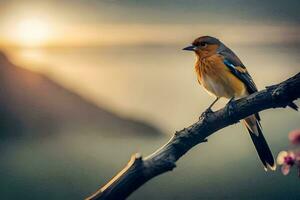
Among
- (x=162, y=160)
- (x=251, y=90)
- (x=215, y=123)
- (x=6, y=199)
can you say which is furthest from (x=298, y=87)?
(x=6, y=199)

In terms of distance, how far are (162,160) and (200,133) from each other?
0.59ft

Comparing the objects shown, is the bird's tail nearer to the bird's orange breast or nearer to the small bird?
the small bird

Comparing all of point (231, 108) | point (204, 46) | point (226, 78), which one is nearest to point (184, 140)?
point (231, 108)

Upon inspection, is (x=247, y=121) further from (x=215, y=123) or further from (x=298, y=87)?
(x=298, y=87)

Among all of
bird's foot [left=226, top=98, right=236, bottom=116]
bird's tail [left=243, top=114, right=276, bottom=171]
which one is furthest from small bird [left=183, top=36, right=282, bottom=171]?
bird's foot [left=226, top=98, right=236, bottom=116]

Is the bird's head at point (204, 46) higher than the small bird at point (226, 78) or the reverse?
higher

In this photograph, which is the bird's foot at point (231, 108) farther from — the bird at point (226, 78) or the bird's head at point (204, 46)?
the bird's head at point (204, 46)

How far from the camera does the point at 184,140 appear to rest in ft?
3.94

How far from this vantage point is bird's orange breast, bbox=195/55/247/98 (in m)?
1.79

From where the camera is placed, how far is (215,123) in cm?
131

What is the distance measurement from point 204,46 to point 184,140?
798 millimetres

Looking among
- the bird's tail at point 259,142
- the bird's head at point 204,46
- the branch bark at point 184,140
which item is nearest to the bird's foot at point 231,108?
the branch bark at point 184,140

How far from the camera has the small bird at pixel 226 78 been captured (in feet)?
5.83

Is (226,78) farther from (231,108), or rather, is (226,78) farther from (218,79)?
(231,108)
